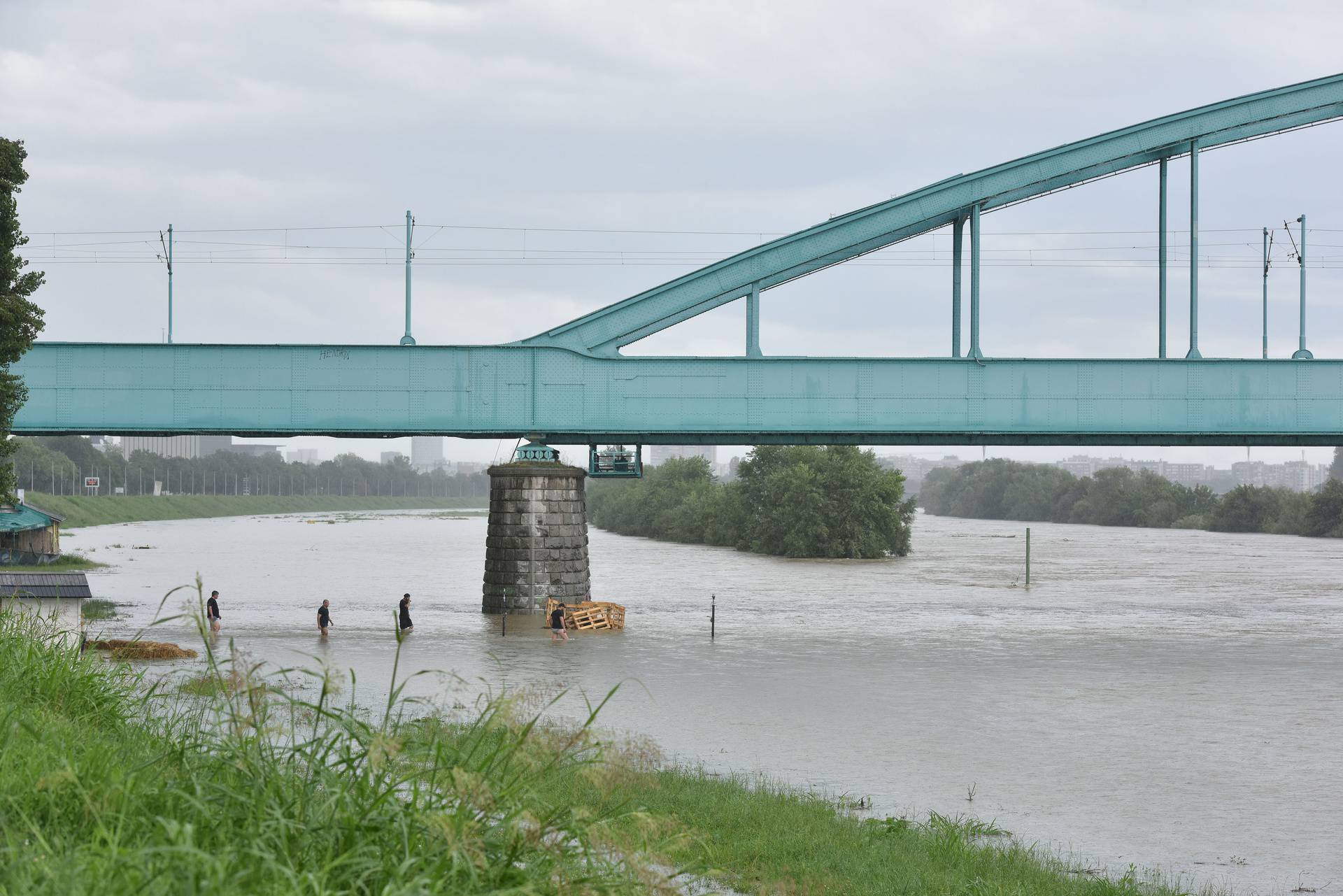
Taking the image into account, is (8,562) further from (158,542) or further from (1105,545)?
(1105,545)

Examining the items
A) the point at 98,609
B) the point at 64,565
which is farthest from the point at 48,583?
the point at 64,565

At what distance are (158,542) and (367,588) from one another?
43760 mm

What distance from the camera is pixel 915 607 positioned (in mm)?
42062

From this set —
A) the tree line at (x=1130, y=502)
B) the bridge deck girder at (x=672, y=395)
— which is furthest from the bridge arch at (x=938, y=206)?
the tree line at (x=1130, y=502)

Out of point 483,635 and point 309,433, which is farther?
point 309,433

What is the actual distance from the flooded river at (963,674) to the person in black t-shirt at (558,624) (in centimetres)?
70

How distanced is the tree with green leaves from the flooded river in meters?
7.30

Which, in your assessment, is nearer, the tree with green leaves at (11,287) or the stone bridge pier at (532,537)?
the tree with green leaves at (11,287)

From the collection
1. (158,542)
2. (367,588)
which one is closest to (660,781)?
(367,588)

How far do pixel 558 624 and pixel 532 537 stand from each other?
5066mm

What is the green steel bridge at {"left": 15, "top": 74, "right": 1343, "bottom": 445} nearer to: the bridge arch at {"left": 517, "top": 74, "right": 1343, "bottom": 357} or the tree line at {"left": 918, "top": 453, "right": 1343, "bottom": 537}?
the bridge arch at {"left": 517, "top": 74, "right": 1343, "bottom": 357}

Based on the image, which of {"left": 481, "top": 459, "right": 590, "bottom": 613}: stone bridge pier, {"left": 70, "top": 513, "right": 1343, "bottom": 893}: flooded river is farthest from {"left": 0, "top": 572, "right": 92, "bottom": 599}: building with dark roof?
{"left": 481, "top": 459, "right": 590, "bottom": 613}: stone bridge pier

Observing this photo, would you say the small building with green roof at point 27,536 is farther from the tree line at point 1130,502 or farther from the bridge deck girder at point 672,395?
the tree line at point 1130,502

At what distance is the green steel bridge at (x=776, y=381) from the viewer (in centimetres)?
3397
